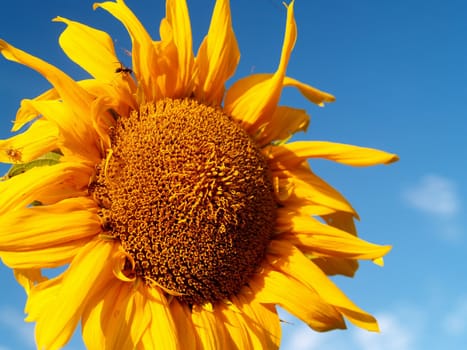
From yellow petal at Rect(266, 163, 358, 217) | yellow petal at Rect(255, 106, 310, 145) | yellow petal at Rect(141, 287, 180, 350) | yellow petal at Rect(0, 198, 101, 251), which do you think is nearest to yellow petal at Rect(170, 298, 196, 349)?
Answer: yellow petal at Rect(141, 287, 180, 350)

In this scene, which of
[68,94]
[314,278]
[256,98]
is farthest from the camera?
[256,98]

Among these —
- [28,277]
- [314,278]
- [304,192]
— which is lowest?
[28,277]

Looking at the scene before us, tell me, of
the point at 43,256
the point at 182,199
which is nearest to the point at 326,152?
the point at 182,199

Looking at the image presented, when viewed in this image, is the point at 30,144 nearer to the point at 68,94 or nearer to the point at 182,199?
the point at 68,94

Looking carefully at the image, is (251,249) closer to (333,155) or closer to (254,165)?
(254,165)

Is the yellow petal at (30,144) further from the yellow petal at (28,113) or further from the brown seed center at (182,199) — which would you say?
the brown seed center at (182,199)

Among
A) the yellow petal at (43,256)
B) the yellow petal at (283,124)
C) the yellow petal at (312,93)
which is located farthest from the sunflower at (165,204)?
the yellow petal at (312,93)
